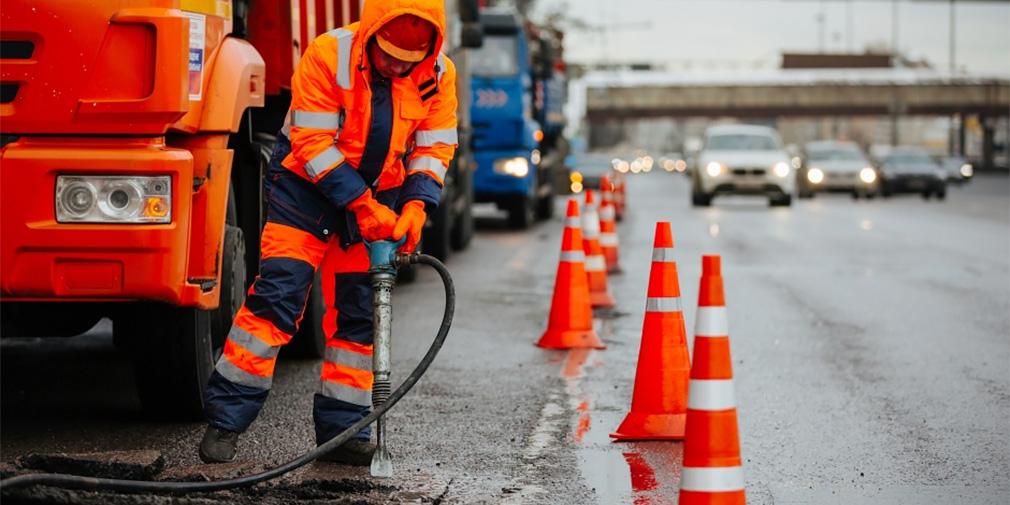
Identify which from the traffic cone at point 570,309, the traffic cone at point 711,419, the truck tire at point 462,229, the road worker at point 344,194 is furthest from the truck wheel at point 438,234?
the traffic cone at point 711,419

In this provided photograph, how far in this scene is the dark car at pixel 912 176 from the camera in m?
43.6

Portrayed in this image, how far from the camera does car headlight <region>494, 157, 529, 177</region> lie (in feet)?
80.8

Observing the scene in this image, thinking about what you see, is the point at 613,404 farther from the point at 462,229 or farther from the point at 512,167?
the point at 512,167

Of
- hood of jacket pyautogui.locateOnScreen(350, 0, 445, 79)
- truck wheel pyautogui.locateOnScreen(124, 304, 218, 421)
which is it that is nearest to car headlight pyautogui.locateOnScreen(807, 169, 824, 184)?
truck wheel pyautogui.locateOnScreen(124, 304, 218, 421)

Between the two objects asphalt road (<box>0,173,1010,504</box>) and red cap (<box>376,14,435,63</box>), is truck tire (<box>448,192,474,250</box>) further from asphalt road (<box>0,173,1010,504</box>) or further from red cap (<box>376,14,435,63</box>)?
red cap (<box>376,14,435,63</box>)

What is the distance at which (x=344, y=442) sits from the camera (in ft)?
20.0

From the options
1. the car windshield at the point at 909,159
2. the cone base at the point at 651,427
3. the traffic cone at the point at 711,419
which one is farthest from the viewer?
the car windshield at the point at 909,159

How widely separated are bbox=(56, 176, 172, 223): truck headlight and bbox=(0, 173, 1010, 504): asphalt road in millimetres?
930

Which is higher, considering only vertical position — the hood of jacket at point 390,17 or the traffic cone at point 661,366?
the hood of jacket at point 390,17

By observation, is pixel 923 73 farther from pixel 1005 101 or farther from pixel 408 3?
pixel 408 3

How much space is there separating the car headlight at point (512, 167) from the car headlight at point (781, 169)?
1024 cm

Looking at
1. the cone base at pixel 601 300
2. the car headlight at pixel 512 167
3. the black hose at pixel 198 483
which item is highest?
the black hose at pixel 198 483

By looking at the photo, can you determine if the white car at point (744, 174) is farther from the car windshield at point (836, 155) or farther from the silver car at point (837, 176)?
the car windshield at point (836, 155)

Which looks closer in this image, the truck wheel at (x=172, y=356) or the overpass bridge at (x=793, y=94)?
the truck wheel at (x=172, y=356)
